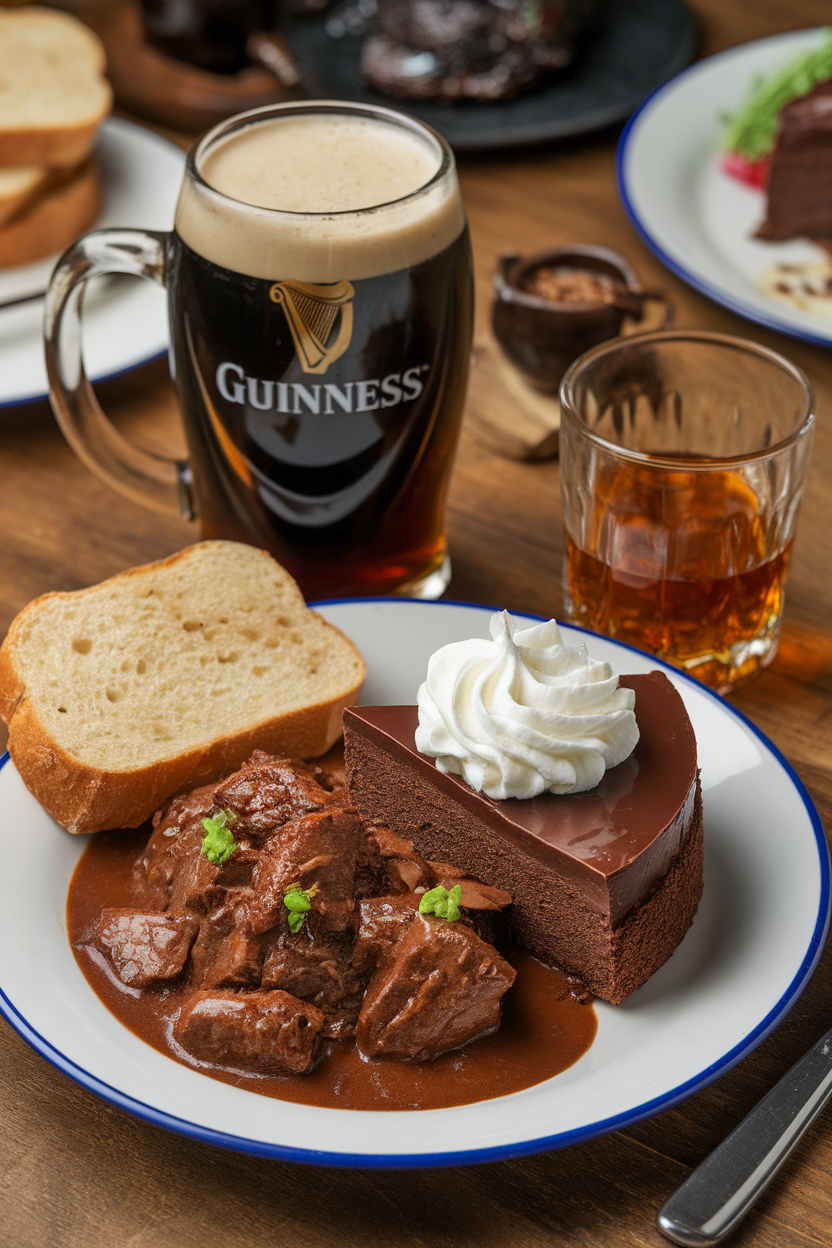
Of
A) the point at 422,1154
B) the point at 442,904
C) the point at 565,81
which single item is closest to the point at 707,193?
the point at 565,81

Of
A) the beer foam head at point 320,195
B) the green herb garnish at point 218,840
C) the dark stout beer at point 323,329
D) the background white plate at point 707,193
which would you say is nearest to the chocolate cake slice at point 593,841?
the green herb garnish at point 218,840

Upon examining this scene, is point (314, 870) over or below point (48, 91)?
below

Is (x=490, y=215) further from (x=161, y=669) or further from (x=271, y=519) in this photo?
(x=161, y=669)

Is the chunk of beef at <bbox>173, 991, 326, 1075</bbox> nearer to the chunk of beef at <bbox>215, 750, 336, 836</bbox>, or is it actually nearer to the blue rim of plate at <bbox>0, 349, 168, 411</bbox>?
the chunk of beef at <bbox>215, 750, 336, 836</bbox>

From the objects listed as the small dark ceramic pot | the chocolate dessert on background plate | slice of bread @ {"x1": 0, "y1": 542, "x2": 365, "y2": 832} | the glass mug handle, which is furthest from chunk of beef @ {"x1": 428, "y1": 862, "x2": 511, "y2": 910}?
the chocolate dessert on background plate

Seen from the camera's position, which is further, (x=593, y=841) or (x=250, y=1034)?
(x=593, y=841)

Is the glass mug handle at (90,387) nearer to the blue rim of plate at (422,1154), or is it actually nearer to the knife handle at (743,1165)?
the blue rim of plate at (422,1154)

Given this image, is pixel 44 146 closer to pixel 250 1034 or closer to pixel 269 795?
pixel 269 795
